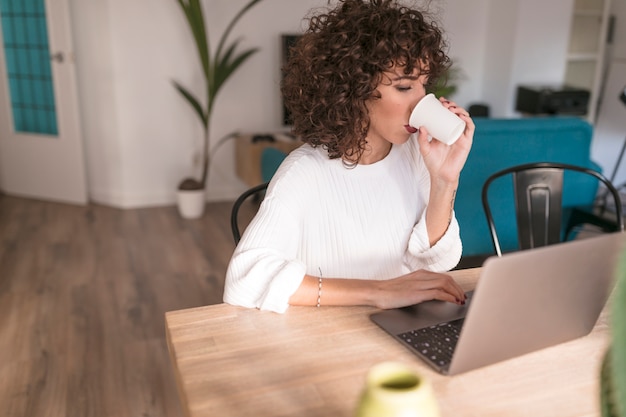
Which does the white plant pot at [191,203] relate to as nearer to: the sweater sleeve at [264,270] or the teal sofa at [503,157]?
the teal sofa at [503,157]

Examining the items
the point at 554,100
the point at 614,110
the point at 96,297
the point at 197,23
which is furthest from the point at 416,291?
the point at 614,110

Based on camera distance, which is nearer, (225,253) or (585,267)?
(585,267)

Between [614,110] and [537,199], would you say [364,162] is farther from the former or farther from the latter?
[614,110]

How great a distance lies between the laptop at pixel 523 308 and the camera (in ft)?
2.37

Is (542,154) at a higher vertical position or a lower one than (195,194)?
higher

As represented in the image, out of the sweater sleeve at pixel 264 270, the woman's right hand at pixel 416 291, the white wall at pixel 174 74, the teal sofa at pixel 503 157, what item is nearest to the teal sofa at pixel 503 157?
the teal sofa at pixel 503 157

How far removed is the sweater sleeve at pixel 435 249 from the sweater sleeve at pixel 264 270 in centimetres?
33

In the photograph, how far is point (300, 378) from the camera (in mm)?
849

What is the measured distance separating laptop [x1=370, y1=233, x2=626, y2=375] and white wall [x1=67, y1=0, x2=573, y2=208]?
3.27 m

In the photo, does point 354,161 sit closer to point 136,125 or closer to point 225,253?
point 225,253

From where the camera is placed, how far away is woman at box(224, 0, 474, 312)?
4.01 feet

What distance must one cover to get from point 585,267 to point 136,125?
12.7 ft

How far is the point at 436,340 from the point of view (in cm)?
95

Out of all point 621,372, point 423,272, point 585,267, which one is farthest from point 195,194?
point 621,372
